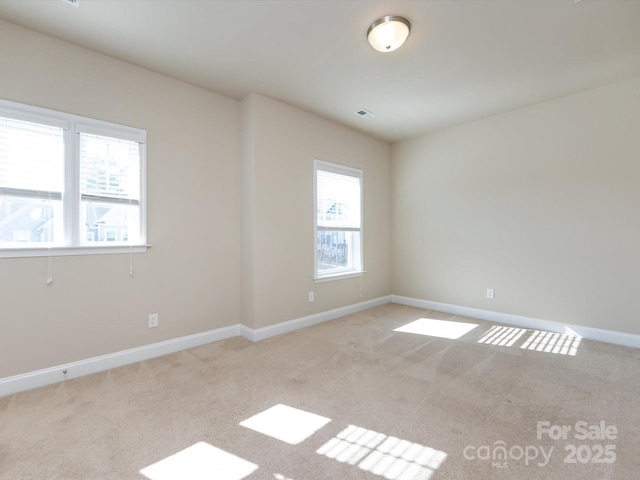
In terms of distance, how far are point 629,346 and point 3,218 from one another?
5709 mm

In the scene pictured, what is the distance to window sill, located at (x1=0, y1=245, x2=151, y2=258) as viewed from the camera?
223cm

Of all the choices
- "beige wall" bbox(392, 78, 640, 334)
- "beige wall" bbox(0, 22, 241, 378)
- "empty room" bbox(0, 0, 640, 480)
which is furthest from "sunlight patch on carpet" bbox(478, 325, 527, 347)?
"beige wall" bbox(0, 22, 241, 378)

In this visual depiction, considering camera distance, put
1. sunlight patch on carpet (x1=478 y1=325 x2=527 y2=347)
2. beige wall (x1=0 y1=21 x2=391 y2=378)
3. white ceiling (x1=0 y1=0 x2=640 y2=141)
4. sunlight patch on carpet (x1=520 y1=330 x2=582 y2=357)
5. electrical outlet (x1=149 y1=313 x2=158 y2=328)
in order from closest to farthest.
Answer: white ceiling (x1=0 y1=0 x2=640 y2=141), beige wall (x1=0 y1=21 x2=391 y2=378), electrical outlet (x1=149 y1=313 x2=158 y2=328), sunlight patch on carpet (x1=520 y1=330 x2=582 y2=357), sunlight patch on carpet (x1=478 y1=325 x2=527 y2=347)

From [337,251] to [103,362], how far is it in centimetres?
297

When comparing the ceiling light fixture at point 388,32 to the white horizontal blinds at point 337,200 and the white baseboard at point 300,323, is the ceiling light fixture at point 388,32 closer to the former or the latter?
the white horizontal blinds at point 337,200

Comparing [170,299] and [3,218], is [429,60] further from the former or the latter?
[3,218]

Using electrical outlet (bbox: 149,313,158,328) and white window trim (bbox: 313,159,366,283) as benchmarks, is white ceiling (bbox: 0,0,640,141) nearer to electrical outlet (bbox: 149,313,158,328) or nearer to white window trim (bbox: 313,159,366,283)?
white window trim (bbox: 313,159,366,283)

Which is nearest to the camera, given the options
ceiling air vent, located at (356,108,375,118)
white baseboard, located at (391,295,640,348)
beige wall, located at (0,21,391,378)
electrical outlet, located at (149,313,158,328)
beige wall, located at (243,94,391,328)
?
beige wall, located at (0,21,391,378)

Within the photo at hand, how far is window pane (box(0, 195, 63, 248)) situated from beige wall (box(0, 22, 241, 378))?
6.3 inches

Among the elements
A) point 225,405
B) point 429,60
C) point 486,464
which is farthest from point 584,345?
point 225,405

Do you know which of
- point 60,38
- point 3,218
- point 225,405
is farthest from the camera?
point 60,38

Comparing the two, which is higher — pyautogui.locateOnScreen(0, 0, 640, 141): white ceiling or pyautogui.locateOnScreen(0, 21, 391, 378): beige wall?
pyautogui.locateOnScreen(0, 0, 640, 141): white ceiling

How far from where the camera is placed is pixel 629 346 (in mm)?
3041

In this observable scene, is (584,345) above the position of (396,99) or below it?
below
